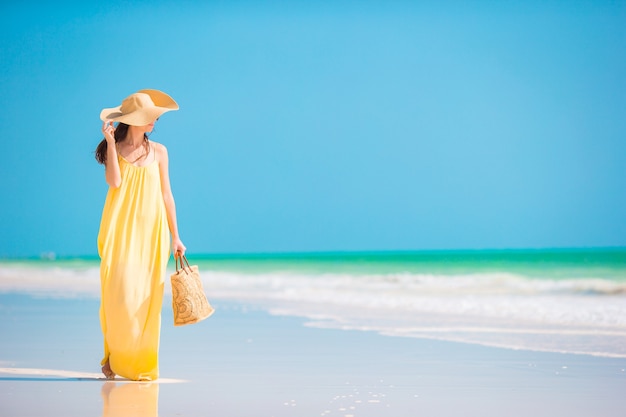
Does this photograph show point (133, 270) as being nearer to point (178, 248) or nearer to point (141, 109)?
point (178, 248)

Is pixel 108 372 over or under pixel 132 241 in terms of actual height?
under

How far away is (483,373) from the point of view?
4.57 m

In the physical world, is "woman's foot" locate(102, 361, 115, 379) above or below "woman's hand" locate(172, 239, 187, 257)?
below

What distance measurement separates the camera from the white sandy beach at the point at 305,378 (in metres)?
3.59

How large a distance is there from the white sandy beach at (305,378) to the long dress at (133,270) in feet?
0.47

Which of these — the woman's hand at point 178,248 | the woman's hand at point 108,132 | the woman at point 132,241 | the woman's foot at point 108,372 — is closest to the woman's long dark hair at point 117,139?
the woman at point 132,241

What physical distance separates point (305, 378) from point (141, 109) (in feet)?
4.91

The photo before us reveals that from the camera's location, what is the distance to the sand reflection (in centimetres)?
344

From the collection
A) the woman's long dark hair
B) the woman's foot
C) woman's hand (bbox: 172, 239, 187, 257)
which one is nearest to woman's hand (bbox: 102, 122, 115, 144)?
the woman's long dark hair

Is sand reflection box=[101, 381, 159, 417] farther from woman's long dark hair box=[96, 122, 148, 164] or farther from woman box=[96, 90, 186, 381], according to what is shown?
woman's long dark hair box=[96, 122, 148, 164]

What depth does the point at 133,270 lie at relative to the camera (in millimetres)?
4176

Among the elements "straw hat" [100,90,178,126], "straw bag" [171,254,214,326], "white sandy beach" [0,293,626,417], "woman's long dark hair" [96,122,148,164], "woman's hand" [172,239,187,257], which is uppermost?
"straw hat" [100,90,178,126]

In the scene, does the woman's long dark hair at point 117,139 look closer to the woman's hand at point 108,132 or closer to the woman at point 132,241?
the woman at point 132,241

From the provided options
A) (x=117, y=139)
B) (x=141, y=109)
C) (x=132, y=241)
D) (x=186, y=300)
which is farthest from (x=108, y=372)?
(x=141, y=109)
